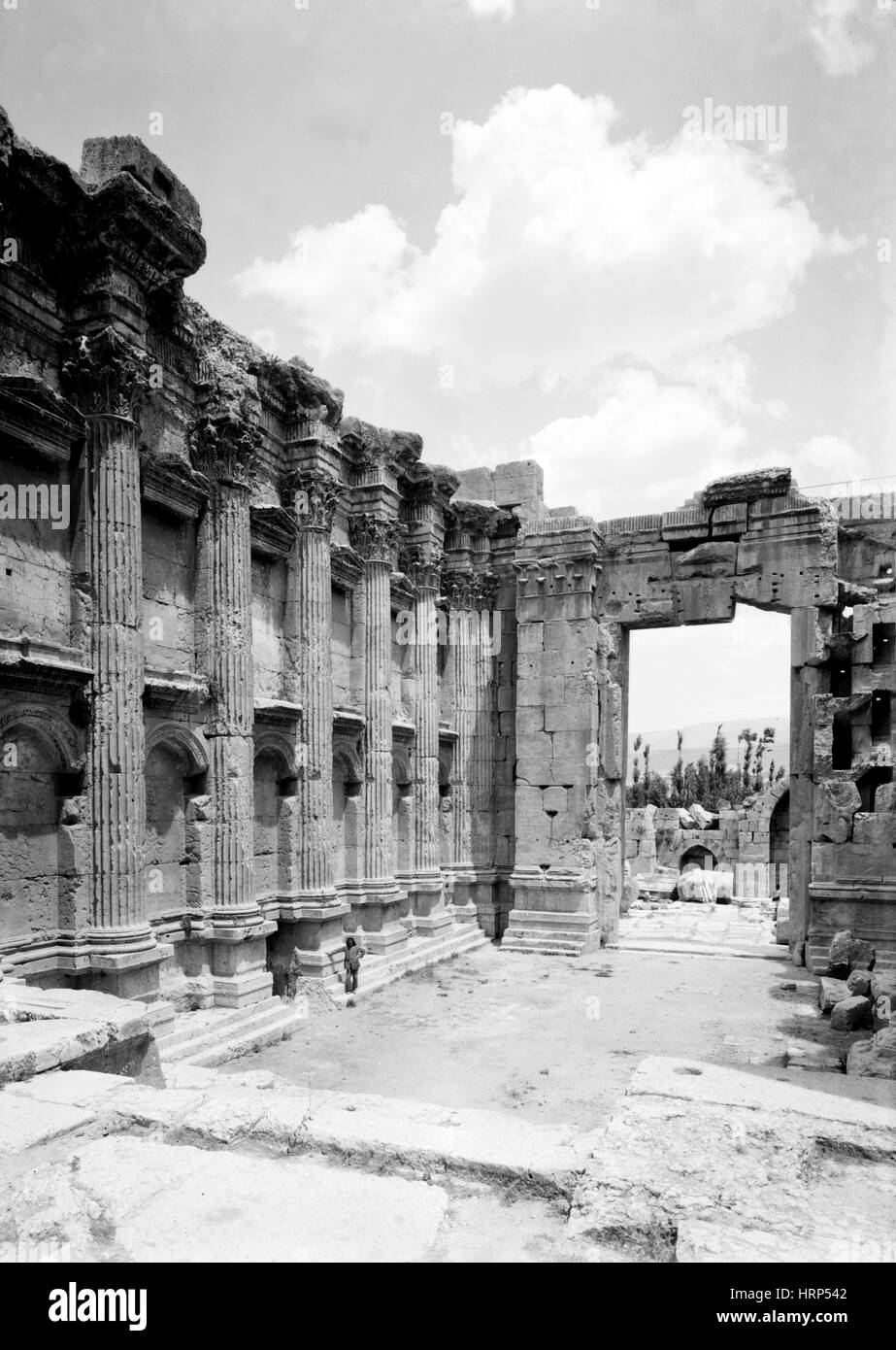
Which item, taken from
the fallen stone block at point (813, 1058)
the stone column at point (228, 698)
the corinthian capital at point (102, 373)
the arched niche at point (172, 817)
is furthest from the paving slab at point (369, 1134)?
the corinthian capital at point (102, 373)

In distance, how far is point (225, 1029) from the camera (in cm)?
986

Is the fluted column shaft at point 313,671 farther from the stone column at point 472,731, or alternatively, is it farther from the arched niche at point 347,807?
the stone column at point 472,731

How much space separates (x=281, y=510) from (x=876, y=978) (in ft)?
32.4

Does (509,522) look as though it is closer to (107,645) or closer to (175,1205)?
(107,645)

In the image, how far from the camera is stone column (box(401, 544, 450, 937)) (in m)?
16.3

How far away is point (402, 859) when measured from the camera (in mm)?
16469

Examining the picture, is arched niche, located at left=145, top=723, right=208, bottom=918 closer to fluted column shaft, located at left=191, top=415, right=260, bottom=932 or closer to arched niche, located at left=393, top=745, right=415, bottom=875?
fluted column shaft, located at left=191, top=415, right=260, bottom=932

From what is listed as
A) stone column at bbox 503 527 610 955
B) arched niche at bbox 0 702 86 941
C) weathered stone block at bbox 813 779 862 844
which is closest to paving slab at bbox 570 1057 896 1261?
arched niche at bbox 0 702 86 941

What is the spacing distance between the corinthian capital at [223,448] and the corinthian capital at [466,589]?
7511mm

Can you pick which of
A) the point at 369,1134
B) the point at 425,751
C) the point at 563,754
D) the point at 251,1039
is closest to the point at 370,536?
the point at 425,751

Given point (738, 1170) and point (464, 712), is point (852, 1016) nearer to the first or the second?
point (738, 1170)

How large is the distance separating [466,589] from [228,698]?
8239 millimetres
